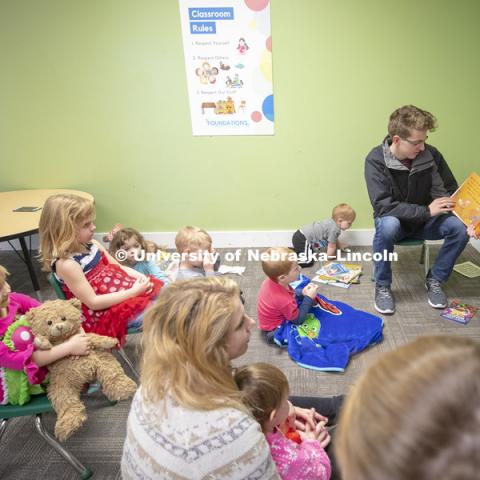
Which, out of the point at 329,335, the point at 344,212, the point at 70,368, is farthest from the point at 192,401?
the point at 344,212

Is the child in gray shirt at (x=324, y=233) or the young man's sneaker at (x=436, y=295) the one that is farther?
the child in gray shirt at (x=324, y=233)

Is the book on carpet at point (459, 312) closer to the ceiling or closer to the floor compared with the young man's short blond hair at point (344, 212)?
closer to the floor

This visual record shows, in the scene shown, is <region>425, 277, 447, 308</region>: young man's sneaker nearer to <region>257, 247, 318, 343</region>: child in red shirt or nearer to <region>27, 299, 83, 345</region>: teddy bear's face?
<region>257, 247, 318, 343</region>: child in red shirt

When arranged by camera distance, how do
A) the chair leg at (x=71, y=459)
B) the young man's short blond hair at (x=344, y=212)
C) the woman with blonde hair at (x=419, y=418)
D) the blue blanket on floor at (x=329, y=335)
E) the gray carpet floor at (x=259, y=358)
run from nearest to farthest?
the woman with blonde hair at (x=419, y=418) < the chair leg at (x=71, y=459) < the gray carpet floor at (x=259, y=358) < the blue blanket on floor at (x=329, y=335) < the young man's short blond hair at (x=344, y=212)

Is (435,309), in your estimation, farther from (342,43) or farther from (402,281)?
(342,43)

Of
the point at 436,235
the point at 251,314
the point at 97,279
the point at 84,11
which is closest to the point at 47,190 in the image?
the point at 84,11

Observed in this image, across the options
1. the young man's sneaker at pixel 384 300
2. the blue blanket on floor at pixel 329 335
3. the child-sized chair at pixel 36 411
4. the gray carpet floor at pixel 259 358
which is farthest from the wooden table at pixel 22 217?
the young man's sneaker at pixel 384 300

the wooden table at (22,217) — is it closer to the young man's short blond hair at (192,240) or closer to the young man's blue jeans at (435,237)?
the young man's short blond hair at (192,240)

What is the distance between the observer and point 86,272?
1891 millimetres

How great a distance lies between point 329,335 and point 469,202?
4.22ft

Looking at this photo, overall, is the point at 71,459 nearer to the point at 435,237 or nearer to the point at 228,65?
the point at 435,237

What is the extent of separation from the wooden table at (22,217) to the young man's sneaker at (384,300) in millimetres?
2049

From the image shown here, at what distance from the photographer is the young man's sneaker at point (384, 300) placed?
8.34 feet

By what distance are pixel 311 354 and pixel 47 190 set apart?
8.43ft
